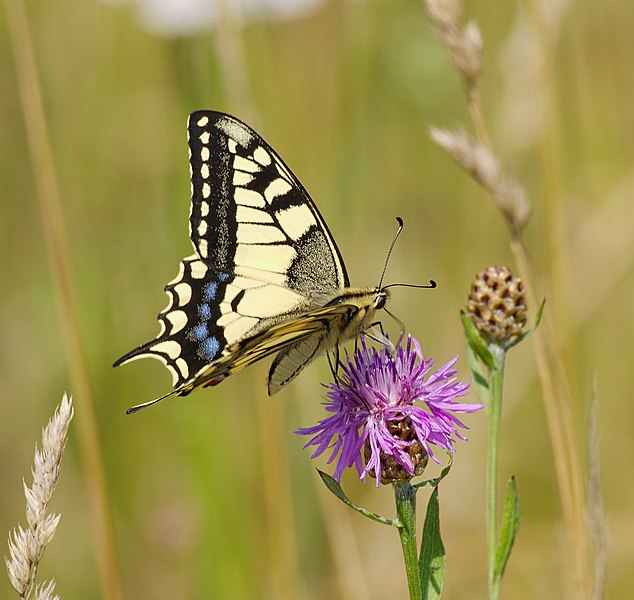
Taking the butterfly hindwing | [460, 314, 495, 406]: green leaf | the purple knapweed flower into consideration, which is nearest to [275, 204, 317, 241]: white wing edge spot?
the butterfly hindwing

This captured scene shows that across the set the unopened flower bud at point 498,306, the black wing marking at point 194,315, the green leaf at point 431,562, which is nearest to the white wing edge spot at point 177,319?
the black wing marking at point 194,315

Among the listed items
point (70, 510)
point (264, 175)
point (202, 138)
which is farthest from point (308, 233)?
point (70, 510)

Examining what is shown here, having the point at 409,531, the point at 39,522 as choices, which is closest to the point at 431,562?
the point at 409,531

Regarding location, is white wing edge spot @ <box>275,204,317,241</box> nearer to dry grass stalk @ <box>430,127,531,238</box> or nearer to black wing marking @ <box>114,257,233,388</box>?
black wing marking @ <box>114,257,233,388</box>

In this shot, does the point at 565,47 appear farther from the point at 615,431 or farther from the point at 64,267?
the point at 64,267

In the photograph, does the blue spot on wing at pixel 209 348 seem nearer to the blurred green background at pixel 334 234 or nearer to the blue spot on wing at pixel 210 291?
the blue spot on wing at pixel 210 291
